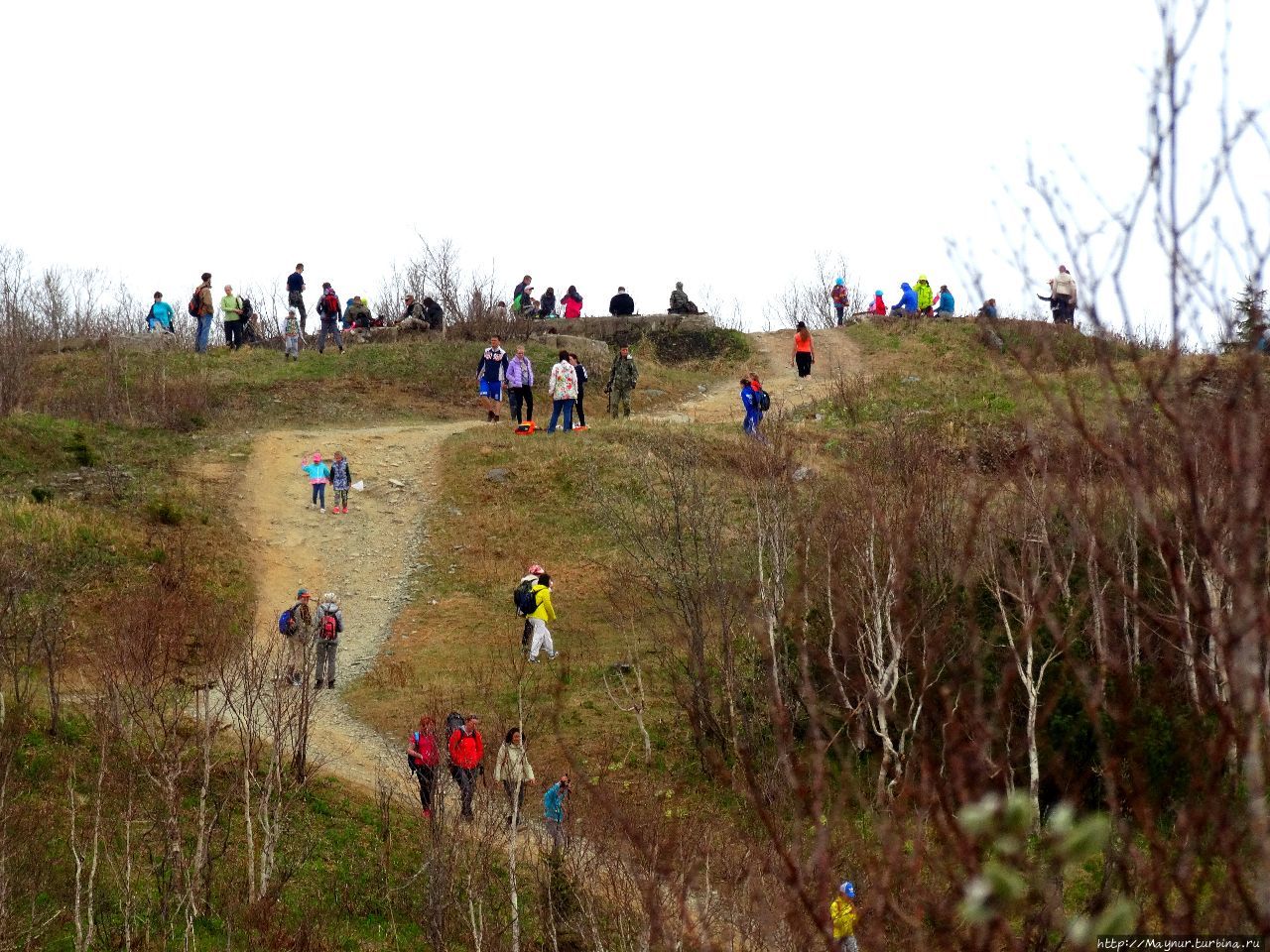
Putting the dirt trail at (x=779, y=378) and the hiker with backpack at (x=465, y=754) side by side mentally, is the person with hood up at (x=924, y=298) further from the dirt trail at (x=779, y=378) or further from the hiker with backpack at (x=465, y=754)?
the hiker with backpack at (x=465, y=754)

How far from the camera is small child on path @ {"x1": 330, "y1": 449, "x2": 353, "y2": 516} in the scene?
25.0 metres

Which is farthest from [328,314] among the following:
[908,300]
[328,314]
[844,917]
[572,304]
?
[844,917]

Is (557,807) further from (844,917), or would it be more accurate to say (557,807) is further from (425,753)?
(844,917)

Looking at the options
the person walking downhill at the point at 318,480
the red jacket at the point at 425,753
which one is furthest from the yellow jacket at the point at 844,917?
the person walking downhill at the point at 318,480

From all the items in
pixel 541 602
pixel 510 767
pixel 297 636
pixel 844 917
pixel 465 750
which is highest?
pixel 844 917

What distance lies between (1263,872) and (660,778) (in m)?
13.8

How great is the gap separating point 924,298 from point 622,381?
47.5ft

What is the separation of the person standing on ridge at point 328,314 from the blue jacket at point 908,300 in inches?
653

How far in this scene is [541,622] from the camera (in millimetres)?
19531

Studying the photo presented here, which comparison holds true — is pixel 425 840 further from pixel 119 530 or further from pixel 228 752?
pixel 119 530

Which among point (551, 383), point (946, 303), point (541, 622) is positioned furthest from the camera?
point (946, 303)

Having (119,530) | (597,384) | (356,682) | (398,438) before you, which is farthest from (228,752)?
(597,384)

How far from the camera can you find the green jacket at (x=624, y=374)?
30.1 m

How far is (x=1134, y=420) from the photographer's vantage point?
393 centimetres
